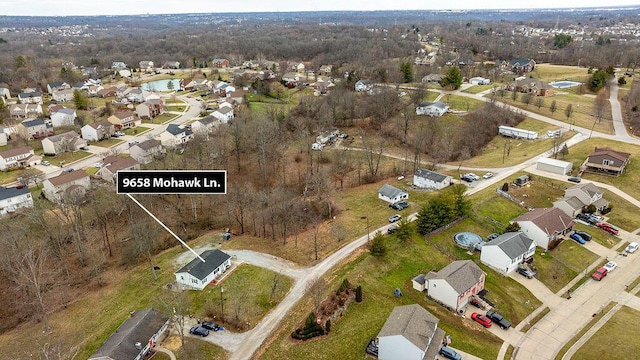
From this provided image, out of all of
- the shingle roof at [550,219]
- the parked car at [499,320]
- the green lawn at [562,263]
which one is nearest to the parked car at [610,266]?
the green lawn at [562,263]

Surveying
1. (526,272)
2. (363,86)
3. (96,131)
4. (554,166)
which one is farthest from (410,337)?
(363,86)

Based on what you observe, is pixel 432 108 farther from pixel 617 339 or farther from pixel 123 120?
pixel 123 120

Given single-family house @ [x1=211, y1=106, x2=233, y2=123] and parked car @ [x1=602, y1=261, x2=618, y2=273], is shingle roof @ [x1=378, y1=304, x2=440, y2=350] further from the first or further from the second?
single-family house @ [x1=211, y1=106, x2=233, y2=123]

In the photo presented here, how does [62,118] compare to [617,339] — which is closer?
[617,339]

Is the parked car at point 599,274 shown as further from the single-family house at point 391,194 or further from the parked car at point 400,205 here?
the single-family house at point 391,194

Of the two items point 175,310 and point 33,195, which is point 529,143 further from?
point 33,195

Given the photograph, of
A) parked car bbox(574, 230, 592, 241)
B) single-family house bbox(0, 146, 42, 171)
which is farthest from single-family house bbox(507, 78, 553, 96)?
single-family house bbox(0, 146, 42, 171)

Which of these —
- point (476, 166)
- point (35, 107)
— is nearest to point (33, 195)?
point (35, 107)
